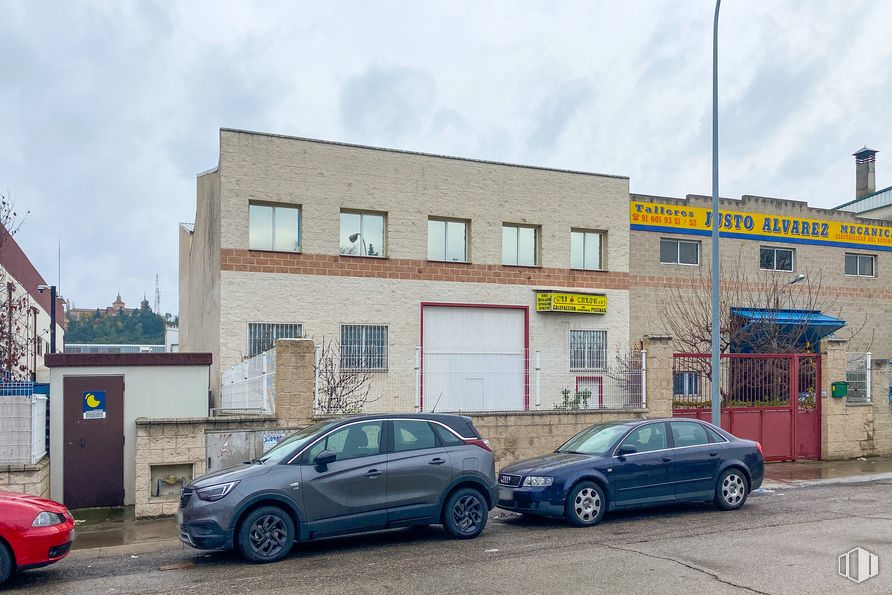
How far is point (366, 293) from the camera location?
23.2 meters

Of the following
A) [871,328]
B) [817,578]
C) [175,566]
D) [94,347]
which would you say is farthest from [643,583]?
[94,347]

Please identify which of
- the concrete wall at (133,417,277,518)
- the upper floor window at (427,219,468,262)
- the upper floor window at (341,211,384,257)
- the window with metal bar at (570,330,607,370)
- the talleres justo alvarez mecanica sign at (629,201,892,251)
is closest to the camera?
the concrete wall at (133,417,277,518)

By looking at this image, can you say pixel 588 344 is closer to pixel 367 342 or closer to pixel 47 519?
pixel 367 342

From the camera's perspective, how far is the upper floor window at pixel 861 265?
3172 centimetres

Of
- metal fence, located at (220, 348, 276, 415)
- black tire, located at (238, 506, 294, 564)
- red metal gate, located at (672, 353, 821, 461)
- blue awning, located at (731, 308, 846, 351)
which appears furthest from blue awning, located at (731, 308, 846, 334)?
black tire, located at (238, 506, 294, 564)

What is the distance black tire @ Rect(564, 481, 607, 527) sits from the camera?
11.3 metres

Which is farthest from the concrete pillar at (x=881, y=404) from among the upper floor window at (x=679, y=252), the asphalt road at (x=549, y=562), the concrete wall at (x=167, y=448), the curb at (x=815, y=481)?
the concrete wall at (x=167, y=448)

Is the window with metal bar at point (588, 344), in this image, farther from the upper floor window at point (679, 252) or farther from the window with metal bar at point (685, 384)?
the window with metal bar at point (685, 384)

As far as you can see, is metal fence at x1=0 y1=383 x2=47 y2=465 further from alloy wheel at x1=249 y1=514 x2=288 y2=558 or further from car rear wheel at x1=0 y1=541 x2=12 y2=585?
alloy wheel at x1=249 y1=514 x2=288 y2=558

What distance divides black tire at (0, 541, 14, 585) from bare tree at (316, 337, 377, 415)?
6.99 meters

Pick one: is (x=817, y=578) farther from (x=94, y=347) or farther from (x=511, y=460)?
(x=94, y=347)

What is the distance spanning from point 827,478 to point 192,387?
12.2 metres

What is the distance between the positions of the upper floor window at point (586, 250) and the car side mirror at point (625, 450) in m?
14.2

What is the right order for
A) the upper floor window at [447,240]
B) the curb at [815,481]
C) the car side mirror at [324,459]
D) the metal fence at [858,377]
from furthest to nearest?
the upper floor window at [447,240] < the metal fence at [858,377] < the curb at [815,481] < the car side mirror at [324,459]
